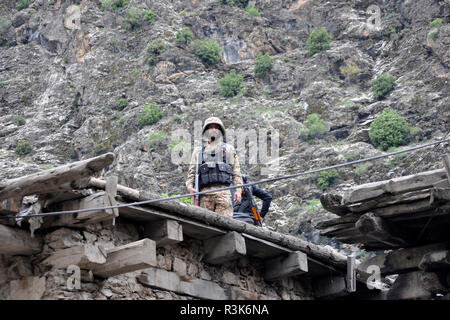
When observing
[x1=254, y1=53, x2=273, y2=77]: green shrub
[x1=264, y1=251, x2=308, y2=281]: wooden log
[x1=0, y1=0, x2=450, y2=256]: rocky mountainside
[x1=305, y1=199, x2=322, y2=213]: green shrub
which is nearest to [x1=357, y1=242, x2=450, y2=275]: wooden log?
[x1=264, y1=251, x2=308, y2=281]: wooden log

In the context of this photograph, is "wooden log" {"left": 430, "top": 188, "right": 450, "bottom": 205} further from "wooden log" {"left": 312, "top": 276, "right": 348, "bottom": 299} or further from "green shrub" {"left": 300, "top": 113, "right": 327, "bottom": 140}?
"green shrub" {"left": 300, "top": 113, "right": 327, "bottom": 140}

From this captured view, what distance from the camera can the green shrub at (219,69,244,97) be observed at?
1714 inches

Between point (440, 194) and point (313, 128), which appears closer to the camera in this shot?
point (440, 194)

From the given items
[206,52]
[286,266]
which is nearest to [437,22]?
[206,52]

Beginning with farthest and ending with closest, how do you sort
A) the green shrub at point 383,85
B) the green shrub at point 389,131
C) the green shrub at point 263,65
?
the green shrub at point 263,65 → the green shrub at point 383,85 → the green shrub at point 389,131

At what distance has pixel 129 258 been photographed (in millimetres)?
5523

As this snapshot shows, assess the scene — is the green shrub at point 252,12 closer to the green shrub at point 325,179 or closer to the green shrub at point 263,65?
the green shrub at point 263,65

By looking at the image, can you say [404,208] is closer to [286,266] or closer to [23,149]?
[286,266]

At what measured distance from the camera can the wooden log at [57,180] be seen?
502 cm

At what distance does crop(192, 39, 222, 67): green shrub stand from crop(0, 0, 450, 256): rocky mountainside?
12.4 inches

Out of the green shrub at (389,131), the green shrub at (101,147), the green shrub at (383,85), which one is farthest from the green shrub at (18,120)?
the green shrub at (383,85)

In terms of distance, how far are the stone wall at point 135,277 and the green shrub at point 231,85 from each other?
36385 millimetres

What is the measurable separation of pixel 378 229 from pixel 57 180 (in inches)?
110
